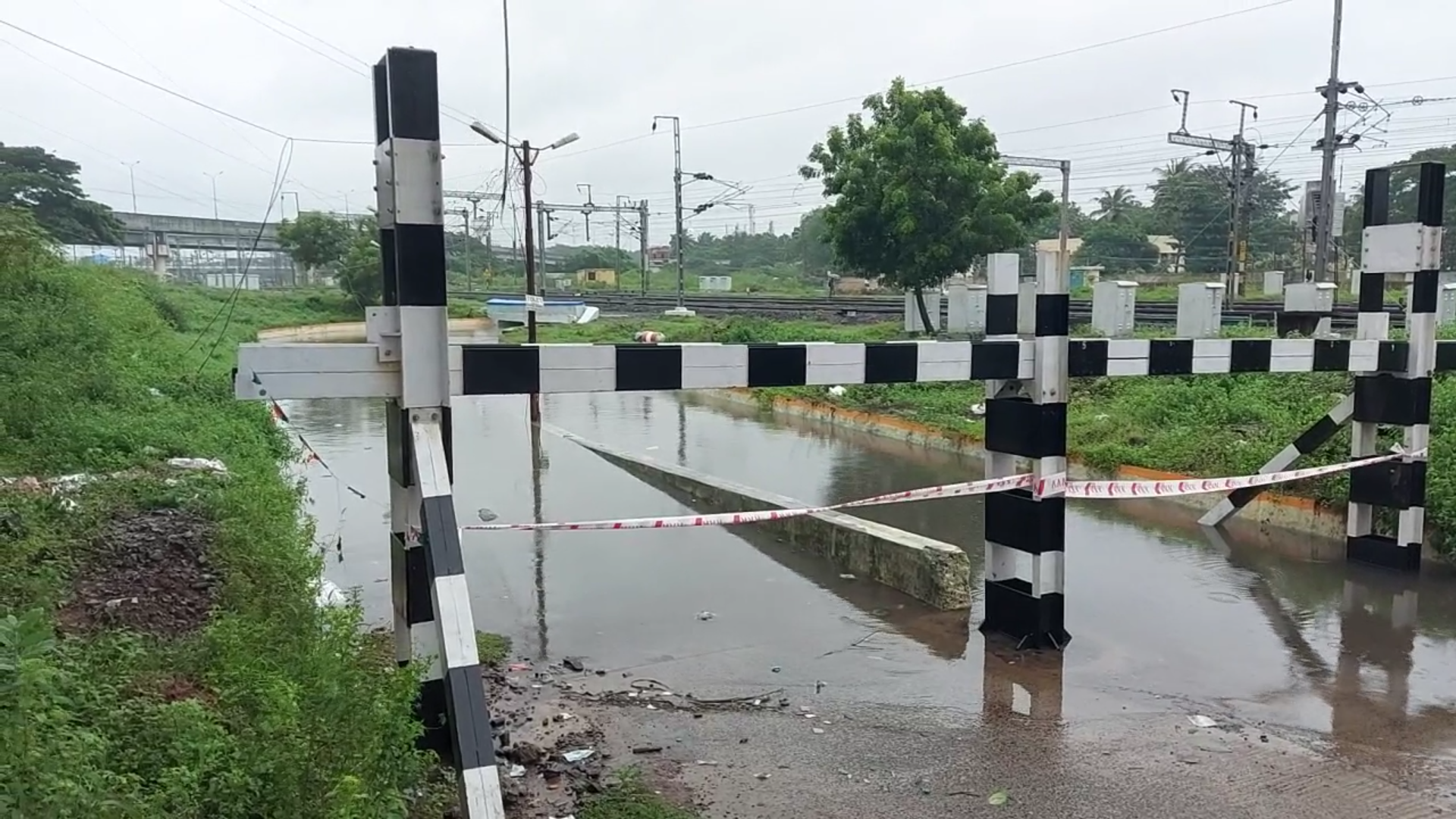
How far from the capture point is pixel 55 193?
35344mm

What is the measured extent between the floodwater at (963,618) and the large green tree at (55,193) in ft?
101

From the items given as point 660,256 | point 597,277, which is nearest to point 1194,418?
point 597,277

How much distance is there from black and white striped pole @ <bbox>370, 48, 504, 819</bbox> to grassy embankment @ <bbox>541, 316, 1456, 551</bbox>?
7.20 meters

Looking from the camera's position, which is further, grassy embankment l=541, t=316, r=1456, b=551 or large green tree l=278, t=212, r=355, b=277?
large green tree l=278, t=212, r=355, b=277

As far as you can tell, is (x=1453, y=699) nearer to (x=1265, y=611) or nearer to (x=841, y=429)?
(x=1265, y=611)

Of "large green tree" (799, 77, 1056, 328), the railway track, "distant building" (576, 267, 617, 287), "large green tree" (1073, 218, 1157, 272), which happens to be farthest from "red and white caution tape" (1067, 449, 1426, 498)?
"distant building" (576, 267, 617, 287)

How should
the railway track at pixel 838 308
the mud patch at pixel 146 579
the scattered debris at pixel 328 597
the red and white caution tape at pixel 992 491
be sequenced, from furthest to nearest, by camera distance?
1. the railway track at pixel 838 308
2. the scattered debris at pixel 328 597
3. the red and white caution tape at pixel 992 491
4. the mud patch at pixel 146 579

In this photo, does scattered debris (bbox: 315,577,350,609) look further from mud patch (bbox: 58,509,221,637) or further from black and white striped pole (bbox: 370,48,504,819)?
black and white striped pole (bbox: 370,48,504,819)

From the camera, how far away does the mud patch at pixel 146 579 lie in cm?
402

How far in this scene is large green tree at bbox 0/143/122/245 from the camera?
34094 millimetres

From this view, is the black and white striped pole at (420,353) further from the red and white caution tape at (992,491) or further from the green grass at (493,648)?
the green grass at (493,648)

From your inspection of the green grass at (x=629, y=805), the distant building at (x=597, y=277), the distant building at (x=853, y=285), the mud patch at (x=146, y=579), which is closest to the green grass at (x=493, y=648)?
A: the mud patch at (x=146, y=579)

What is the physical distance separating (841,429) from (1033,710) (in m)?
10.8

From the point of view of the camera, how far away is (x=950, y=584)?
21.5ft
